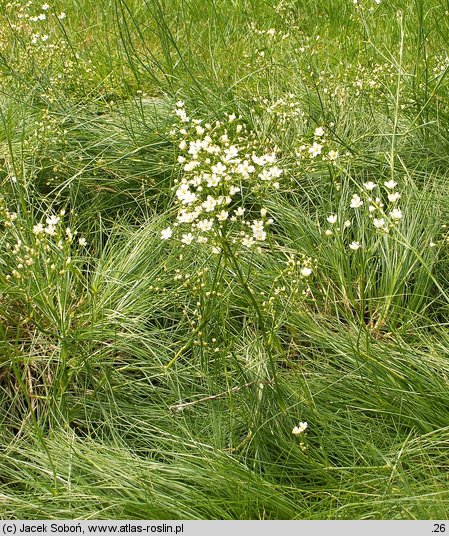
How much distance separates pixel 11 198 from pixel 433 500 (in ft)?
7.17

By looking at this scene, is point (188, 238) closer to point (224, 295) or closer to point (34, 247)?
point (224, 295)

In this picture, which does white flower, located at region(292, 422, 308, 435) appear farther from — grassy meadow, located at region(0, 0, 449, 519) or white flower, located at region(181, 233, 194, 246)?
white flower, located at region(181, 233, 194, 246)

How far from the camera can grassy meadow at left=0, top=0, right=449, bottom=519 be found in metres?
2.22

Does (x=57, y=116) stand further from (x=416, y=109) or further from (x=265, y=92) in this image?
(x=416, y=109)

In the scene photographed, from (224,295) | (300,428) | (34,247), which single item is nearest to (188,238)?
(224,295)

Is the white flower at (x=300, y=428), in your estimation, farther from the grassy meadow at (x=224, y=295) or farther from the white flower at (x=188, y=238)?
the white flower at (x=188, y=238)

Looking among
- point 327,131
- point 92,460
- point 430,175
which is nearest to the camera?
point 92,460

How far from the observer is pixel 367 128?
137 inches

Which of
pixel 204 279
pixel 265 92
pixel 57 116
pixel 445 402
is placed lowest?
pixel 445 402

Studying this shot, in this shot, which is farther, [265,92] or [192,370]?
[265,92]

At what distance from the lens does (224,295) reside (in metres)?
2.72


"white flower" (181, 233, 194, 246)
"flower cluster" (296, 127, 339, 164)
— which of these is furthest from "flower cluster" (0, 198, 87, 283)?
"flower cluster" (296, 127, 339, 164)

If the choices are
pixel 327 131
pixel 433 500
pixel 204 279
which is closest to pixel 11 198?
pixel 204 279
